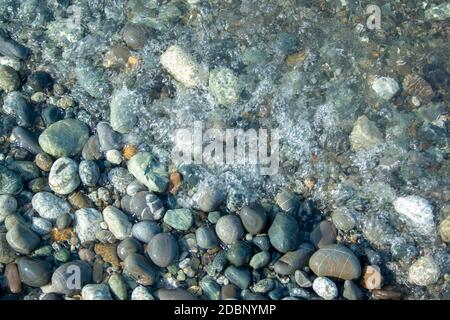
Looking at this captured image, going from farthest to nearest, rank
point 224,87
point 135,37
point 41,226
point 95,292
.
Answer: point 135,37
point 224,87
point 41,226
point 95,292

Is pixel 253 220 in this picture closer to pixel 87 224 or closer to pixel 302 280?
pixel 302 280

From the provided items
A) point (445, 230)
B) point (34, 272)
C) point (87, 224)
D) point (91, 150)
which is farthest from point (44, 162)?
point (445, 230)

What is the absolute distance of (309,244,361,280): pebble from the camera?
3.13 m

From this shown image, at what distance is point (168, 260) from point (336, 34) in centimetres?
252

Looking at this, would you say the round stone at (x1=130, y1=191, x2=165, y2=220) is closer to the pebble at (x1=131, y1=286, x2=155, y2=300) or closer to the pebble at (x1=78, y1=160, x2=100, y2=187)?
the pebble at (x1=78, y1=160, x2=100, y2=187)

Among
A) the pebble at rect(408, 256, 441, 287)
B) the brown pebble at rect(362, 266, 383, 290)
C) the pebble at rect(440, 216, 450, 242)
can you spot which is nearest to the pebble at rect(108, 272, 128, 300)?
the brown pebble at rect(362, 266, 383, 290)

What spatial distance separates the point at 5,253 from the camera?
10.3ft

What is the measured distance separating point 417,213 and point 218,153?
5.04 feet

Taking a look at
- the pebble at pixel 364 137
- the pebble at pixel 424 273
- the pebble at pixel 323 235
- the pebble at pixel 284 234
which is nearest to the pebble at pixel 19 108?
the pebble at pixel 284 234

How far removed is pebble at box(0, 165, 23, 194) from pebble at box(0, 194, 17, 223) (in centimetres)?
5

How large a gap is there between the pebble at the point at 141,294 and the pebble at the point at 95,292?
0.52 feet

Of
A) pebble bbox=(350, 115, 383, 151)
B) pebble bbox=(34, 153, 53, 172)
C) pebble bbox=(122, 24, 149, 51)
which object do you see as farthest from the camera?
pebble bbox=(122, 24, 149, 51)
